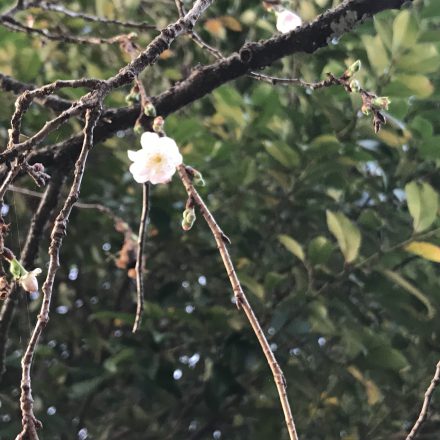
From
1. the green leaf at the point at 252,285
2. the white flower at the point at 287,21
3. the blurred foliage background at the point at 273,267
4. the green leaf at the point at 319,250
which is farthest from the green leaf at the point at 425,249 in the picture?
the white flower at the point at 287,21

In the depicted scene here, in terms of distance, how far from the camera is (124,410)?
1.17 meters

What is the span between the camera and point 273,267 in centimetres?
116

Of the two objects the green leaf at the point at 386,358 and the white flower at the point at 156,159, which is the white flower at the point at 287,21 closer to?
the white flower at the point at 156,159

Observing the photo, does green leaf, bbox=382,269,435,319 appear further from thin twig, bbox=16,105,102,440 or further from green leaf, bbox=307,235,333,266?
thin twig, bbox=16,105,102,440

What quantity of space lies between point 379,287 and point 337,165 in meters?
0.19

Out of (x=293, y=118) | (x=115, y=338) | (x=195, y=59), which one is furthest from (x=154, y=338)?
(x=195, y=59)

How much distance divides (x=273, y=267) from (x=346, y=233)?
0.21 meters

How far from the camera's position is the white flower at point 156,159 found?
0.71 m

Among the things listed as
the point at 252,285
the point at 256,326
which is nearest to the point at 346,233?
the point at 252,285

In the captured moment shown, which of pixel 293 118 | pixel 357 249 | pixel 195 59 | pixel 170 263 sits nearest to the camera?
pixel 357 249

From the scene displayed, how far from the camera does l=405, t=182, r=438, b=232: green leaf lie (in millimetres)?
951

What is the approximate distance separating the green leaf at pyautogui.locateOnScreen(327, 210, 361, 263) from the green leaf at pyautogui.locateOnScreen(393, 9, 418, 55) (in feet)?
0.88

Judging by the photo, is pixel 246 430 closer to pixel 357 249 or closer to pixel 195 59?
pixel 357 249

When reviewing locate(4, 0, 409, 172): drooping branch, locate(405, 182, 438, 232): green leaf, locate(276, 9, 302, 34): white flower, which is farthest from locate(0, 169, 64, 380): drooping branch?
locate(405, 182, 438, 232): green leaf
